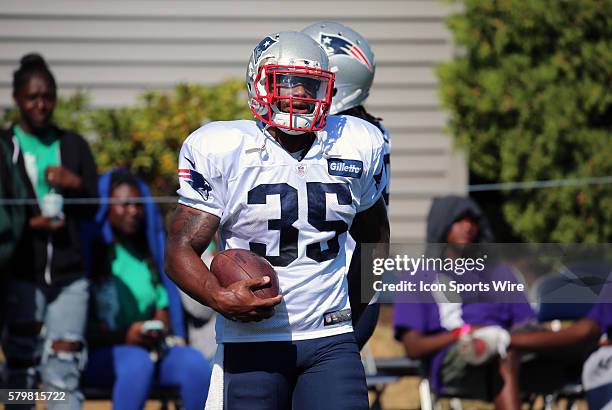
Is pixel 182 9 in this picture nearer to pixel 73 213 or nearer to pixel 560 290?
pixel 73 213

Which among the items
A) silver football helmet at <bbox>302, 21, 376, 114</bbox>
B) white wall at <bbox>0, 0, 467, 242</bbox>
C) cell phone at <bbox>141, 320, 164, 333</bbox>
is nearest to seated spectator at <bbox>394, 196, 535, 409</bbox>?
cell phone at <bbox>141, 320, 164, 333</bbox>

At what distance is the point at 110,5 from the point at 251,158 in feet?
20.6

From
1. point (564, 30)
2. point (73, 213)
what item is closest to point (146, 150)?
point (73, 213)

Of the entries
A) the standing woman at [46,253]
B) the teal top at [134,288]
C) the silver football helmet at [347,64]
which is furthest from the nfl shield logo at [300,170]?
the teal top at [134,288]

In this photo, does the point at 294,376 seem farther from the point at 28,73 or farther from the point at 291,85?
the point at 28,73

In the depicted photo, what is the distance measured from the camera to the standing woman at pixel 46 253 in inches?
217

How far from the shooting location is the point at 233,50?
9.65 metres

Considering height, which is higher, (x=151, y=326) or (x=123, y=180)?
(x=123, y=180)

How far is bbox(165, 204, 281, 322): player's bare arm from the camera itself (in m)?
3.42

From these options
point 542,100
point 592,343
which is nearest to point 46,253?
point 592,343

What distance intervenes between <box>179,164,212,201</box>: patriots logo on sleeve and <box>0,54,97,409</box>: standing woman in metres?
2.13

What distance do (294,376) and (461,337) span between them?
242 centimetres

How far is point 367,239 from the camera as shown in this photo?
14.0ft

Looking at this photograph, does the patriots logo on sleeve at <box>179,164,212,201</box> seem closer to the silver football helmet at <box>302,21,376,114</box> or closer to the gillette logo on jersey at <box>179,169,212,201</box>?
the gillette logo on jersey at <box>179,169,212,201</box>
